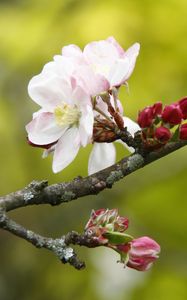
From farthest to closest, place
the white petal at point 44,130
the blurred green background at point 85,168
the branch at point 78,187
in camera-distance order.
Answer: the blurred green background at point 85,168
the white petal at point 44,130
the branch at point 78,187

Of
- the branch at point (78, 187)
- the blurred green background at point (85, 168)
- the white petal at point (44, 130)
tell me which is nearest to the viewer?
the branch at point (78, 187)

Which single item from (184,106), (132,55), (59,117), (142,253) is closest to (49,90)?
(59,117)

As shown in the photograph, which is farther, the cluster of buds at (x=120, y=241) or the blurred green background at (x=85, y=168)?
the blurred green background at (x=85, y=168)

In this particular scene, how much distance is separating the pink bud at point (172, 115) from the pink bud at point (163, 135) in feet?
0.12

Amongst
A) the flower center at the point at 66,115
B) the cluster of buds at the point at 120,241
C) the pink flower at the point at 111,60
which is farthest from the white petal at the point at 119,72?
the cluster of buds at the point at 120,241

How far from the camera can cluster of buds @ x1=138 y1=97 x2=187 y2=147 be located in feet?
5.84

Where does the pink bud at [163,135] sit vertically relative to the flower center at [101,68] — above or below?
below

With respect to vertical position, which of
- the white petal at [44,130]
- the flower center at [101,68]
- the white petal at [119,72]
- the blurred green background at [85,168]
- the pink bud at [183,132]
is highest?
the blurred green background at [85,168]

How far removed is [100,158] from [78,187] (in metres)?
0.21

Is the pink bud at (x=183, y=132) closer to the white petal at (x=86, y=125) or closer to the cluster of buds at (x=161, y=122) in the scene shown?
the cluster of buds at (x=161, y=122)

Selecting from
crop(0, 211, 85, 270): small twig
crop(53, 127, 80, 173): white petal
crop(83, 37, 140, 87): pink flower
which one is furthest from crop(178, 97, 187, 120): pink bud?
crop(0, 211, 85, 270): small twig

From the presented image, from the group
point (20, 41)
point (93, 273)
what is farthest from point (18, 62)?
point (93, 273)

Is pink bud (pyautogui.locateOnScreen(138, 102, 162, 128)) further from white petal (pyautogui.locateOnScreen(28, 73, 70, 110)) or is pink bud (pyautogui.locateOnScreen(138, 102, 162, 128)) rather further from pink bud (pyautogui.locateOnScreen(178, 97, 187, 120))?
white petal (pyautogui.locateOnScreen(28, 73, 70, 110))

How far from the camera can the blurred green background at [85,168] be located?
4.07m
